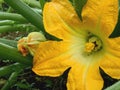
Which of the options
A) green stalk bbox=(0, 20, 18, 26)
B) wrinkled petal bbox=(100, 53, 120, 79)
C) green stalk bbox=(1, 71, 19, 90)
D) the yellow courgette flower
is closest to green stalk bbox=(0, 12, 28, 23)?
green stalk bbox=(0, 20, 18, 26)

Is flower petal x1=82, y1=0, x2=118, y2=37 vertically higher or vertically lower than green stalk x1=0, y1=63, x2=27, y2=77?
higher

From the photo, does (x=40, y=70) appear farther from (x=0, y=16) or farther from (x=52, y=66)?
(x=0, y=16)

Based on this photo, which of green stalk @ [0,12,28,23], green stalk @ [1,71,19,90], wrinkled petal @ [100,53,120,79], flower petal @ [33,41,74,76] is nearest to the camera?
wrinkled petal @ [100,53,120,79]

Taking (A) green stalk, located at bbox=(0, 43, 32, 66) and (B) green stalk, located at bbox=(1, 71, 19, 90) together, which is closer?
(A) green stalk, located at bbox=(0, 43, 32, 66)

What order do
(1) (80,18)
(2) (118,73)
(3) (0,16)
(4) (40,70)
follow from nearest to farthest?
(2) (118,73) → (4) (40,70) → (1) (80,18) → (3) (0,16)

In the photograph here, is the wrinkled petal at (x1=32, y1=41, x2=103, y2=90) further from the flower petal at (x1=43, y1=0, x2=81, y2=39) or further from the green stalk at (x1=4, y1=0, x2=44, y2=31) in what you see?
the green stalk at (x1=4, y1=0, x2=44, y2=31)

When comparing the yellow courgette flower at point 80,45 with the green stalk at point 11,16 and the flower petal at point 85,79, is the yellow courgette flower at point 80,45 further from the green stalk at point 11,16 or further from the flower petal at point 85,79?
the green stalk at point 11,16

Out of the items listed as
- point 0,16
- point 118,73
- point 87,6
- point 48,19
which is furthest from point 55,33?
point 0,16
